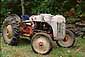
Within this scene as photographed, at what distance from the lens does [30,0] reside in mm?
11875

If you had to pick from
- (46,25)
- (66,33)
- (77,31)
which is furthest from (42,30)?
(77,31)

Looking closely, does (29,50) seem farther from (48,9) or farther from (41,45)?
(48,9)

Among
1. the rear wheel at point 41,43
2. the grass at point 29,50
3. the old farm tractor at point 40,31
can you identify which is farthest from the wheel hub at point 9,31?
the rear wheel at point 41,43

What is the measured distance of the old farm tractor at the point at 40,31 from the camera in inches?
320

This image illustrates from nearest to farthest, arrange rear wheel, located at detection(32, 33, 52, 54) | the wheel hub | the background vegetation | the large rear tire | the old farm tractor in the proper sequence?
rear wheel, located at detection(32, 33, 52, 54), the old farm tractor, the background vegetation, the large rear tire, the wheel hub

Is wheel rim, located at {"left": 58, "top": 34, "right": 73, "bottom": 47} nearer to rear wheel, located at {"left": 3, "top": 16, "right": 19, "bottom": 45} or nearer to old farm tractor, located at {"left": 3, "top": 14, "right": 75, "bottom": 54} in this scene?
old farm tractor, located at {"left": 3, "top": 14, "right": 75, "bottom": 54}

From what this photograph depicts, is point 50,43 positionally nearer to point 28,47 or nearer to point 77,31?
point 28,47

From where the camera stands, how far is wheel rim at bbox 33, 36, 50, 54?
804cm

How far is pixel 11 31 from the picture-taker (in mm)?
9203

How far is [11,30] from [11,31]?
0.03m

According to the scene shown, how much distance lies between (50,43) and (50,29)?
2.46 feet

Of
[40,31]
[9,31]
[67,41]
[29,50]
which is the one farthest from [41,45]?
[9,31]

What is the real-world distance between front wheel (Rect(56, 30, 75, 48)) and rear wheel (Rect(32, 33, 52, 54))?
115cm

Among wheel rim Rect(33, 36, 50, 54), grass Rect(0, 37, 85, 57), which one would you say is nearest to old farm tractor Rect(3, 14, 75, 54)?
wheel rim Rect(33, 36, 50, 54)
